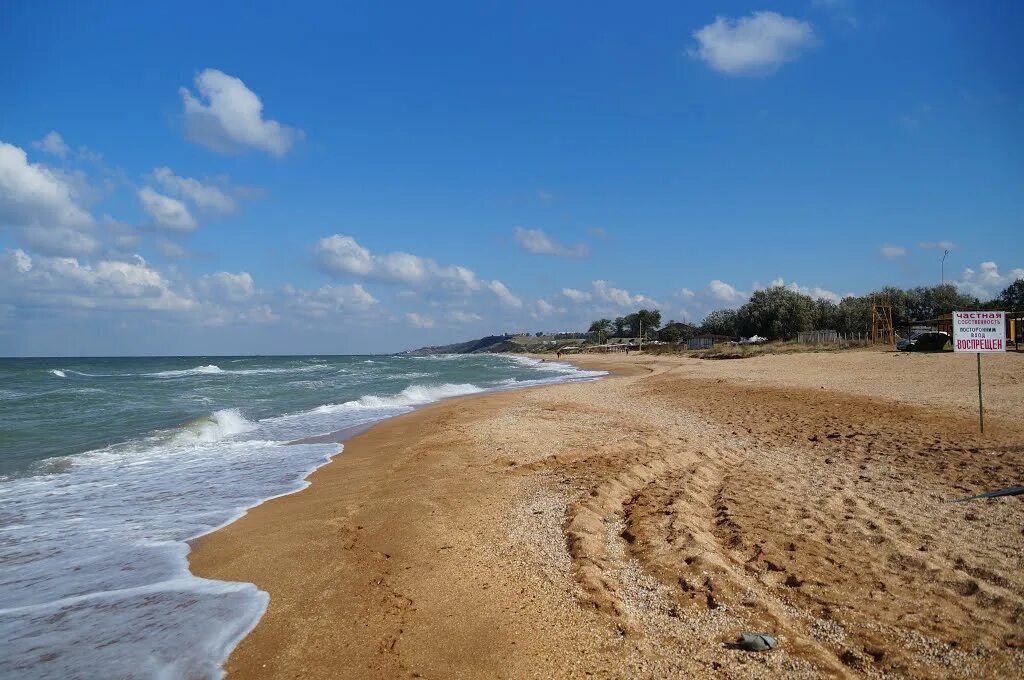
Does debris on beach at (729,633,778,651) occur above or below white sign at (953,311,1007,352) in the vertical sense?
below

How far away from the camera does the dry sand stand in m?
3.36

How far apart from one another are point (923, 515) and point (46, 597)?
28.7 ft

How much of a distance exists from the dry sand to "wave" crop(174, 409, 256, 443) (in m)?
6.32

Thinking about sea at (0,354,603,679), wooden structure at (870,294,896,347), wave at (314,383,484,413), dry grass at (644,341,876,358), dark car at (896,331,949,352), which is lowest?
wave at (314,383,484,413)

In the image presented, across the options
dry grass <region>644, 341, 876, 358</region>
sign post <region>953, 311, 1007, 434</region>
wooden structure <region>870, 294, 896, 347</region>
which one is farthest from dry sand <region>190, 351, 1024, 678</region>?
wooden structure <region>870, 294, 896, 347</region>

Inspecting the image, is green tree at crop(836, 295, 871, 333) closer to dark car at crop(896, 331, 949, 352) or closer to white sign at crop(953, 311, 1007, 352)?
dark car at crop(896, 331, 949, 352)

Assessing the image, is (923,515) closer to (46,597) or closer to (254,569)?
(254,569)

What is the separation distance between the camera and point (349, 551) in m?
5.45

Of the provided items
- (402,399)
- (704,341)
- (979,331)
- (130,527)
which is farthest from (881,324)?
(130,527)

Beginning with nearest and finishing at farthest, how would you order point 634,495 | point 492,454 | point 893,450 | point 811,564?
1. point 811,564
2. point 634,495
3. point 893,450
4. point 492,454

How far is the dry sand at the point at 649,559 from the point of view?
3.36 meters

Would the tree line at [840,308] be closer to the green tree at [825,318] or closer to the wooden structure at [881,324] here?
the green tree at [825,318]

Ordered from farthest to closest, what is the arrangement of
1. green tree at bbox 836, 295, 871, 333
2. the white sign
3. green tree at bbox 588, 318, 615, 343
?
green tree at bbox 588, 318, 615, 343, green tree at bbox 836, 295, 871, 333, the white sign

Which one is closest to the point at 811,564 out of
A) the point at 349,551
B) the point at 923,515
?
the point at 923,515
